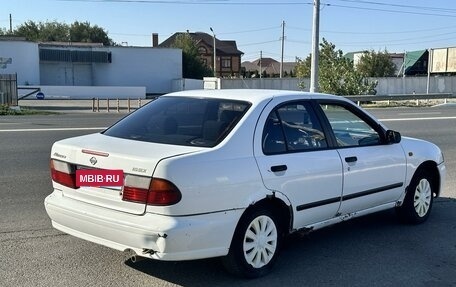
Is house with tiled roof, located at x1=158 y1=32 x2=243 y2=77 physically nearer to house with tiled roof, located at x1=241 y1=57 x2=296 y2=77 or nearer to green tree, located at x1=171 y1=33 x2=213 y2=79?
house with tiled roof, located at x1=241 y1=57 x2=296 y2=77

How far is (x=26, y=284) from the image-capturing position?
3994 millimetres

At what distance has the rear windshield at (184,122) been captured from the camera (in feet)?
13.8

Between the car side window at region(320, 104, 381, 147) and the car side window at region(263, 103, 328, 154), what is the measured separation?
0.24 metres

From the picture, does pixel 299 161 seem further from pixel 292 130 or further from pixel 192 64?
pixel 192 64

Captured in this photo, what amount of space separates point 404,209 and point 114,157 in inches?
137

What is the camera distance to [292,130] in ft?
15.1

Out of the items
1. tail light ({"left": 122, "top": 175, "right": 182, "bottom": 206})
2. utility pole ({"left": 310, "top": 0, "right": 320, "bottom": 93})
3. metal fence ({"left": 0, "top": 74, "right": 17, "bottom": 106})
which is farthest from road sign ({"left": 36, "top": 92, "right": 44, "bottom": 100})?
tail light ({"left": 122, "top": 175, "right": 182, "bottom": 206})

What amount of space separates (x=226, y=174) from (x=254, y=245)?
2.27 ft

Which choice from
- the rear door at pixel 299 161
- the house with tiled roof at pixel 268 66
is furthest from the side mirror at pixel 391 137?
the house with tiled roof at pixel 268 66

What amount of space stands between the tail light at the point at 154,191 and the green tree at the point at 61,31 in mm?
85241

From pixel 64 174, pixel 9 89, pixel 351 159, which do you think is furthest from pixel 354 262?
pixel 9 89

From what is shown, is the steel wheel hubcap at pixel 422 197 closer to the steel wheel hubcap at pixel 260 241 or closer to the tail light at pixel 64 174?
the steel wheel hubcap at pixel 260 241

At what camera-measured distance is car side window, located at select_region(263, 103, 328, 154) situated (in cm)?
437

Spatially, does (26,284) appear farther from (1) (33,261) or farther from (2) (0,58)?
(2) (0,58)
